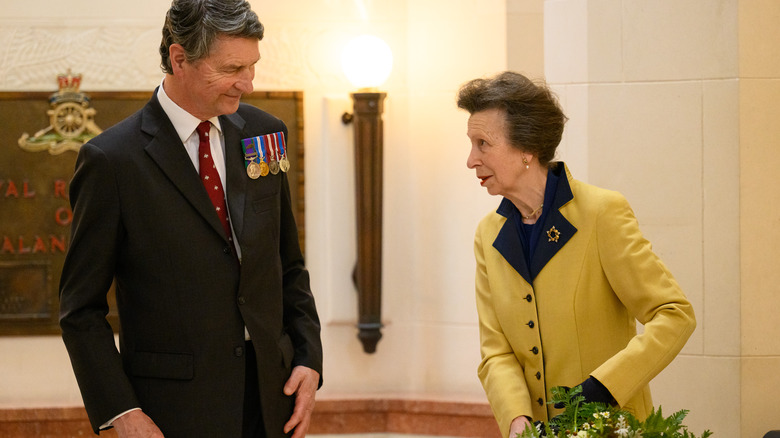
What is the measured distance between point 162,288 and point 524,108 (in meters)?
1.07

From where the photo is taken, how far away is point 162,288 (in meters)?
2.15

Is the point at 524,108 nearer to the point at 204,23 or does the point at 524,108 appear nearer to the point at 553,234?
the point at 553,234

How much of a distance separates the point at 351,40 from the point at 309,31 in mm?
262

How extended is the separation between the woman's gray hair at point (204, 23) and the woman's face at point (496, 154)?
675 mm

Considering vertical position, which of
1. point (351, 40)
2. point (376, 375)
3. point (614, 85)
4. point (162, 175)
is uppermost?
point (351, 40)

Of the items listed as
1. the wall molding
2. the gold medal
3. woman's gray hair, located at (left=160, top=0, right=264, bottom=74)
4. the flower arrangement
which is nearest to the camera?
the flower arrangement

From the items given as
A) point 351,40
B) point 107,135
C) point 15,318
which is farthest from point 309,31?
point 107,135

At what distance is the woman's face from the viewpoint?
7.82ft

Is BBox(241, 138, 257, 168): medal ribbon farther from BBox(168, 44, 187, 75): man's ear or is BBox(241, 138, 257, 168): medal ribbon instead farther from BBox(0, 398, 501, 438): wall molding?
BBox(0, 398, 501, 438): wall molding

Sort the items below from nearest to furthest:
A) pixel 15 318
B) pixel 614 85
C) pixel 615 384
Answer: pixel 615 384 → pixel 614 85 → pixel 15 318

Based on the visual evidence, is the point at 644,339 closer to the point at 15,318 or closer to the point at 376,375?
the point at 376,375

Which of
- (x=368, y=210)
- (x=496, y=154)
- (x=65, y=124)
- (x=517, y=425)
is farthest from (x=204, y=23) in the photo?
(x=65, y=124)

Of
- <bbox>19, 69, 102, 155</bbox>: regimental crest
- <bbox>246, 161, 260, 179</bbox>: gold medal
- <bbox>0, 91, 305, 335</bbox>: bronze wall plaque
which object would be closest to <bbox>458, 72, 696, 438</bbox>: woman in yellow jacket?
<bbox>246, 161, 260, 179</bbox>: gold medal

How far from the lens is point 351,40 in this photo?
484cm
